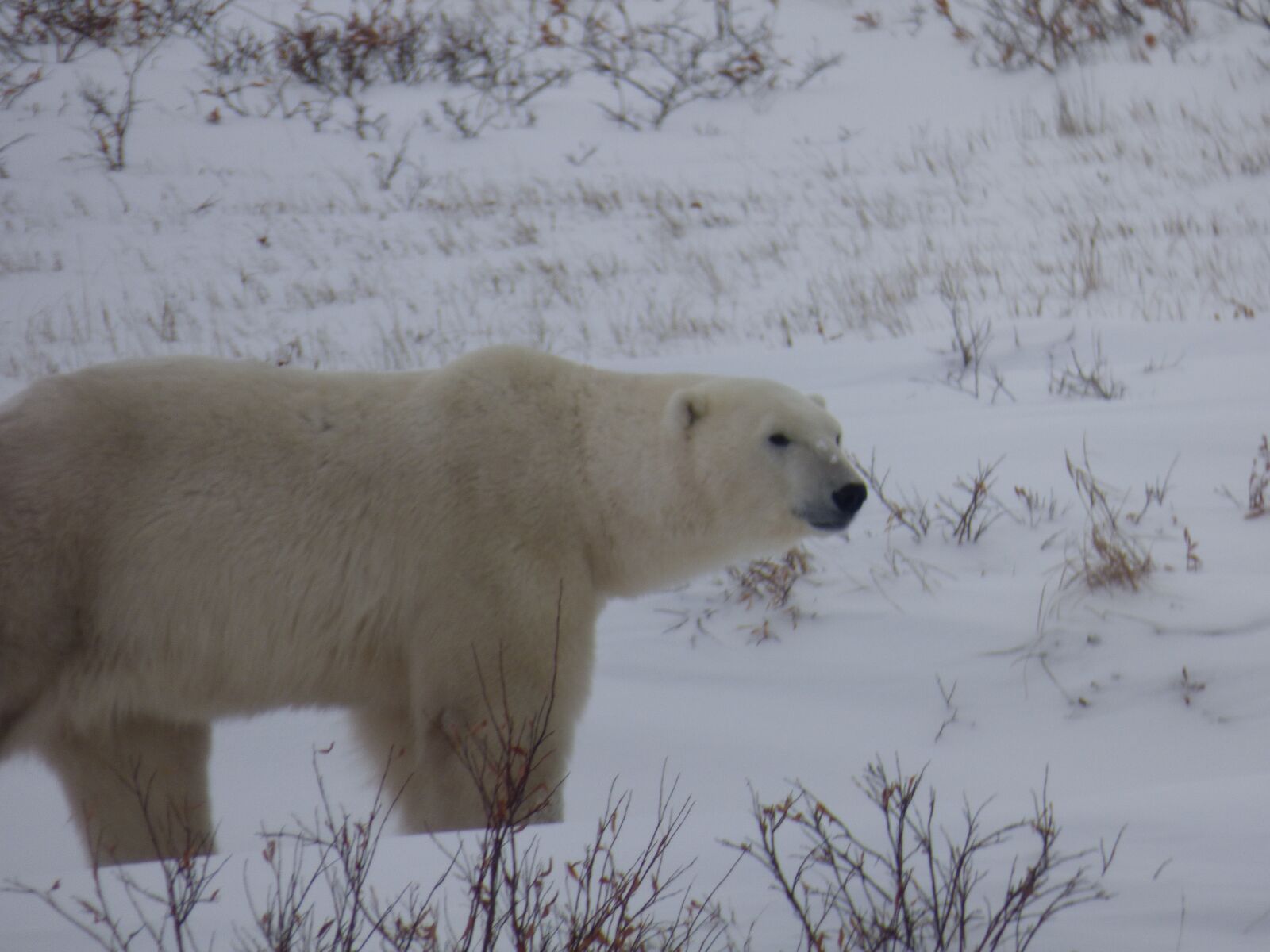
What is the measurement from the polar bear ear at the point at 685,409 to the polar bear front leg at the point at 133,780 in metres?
1.33

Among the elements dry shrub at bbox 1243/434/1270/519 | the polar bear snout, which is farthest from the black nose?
dry shrub at bbox 1243/434/1270/519

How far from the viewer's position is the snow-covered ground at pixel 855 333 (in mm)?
3002

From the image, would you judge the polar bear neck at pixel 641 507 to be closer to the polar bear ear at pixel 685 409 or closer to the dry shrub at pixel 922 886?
the polar bear ear at pixel 685 409

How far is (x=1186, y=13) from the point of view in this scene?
37.8ft

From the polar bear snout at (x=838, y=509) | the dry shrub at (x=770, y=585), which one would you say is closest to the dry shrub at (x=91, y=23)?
the dry shrub at (x=770, y=585)

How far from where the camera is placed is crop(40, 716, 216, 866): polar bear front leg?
2.87 metres

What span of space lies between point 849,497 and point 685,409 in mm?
422

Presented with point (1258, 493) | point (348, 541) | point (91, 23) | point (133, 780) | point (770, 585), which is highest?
point (91, 23)

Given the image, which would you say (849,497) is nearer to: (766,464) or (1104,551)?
(766,464)

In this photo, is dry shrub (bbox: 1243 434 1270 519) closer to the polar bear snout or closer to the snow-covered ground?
the snow-covered ground

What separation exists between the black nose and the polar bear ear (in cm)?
36

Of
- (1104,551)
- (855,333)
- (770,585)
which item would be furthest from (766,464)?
(855,333)

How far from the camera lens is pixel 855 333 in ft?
21.6

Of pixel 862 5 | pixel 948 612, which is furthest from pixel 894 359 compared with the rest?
pixel 862 5
